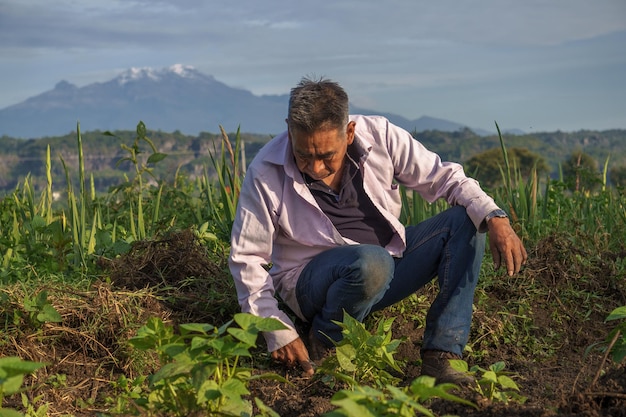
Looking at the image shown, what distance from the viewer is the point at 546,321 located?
3746 millimetres

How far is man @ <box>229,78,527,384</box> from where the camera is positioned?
2914 mm

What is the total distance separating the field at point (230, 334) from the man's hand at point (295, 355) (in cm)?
6

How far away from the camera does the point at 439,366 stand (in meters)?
2.99

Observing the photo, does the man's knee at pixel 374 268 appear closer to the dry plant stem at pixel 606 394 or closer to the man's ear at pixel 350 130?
the man's ear at pixel 350 130

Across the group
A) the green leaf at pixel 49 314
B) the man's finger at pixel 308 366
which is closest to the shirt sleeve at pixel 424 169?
the man's finger at pixel 308 366

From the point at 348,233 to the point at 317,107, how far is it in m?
0.63

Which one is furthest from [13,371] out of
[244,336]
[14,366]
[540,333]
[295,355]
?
[540,333]

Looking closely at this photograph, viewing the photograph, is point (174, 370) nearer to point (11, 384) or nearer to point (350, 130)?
point (11, 384)

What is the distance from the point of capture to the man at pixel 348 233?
9.56 feet

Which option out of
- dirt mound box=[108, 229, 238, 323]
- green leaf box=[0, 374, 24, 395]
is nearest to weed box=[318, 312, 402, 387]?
dirt mound box=[108, 229, 238, 323]

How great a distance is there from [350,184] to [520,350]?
3.71 feet

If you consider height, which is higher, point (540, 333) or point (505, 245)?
point (505, 245)

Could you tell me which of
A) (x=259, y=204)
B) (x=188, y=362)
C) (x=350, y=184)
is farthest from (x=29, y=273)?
(x=188, y=362)

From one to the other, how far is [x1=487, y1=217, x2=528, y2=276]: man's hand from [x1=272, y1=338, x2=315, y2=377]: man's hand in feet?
2.67
